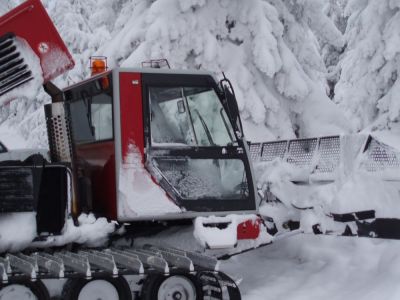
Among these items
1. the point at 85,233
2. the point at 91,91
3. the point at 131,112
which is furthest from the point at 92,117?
the point at 85,233

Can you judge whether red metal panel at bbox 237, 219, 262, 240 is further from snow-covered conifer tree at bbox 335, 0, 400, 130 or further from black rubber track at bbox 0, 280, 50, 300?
snow-covered conifer tree at bbox 335, 0, 400, 130

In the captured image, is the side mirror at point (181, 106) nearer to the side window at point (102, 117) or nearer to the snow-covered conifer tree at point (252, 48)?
the side window at point (102, 117)

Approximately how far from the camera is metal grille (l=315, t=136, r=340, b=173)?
770 centimetres

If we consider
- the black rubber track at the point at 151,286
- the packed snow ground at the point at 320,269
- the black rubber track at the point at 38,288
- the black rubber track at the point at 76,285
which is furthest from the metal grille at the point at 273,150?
the black rubber track at the point at 38,288

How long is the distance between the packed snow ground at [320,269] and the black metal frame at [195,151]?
789mm

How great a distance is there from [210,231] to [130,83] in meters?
1.65

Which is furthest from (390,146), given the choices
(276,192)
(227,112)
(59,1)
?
(59,1)

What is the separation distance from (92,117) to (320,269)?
3.40 metres

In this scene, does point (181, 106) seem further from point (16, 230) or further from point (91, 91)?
point (16, 230)

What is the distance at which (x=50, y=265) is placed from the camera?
523 cm

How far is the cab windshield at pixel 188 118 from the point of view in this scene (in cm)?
613

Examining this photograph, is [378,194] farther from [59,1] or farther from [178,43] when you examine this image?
[59,1]

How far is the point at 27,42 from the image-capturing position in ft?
16.1

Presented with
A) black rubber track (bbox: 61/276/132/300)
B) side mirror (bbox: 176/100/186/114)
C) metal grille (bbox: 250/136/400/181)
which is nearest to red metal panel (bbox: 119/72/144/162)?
side mirror (bbox: 176/100/186/114)
